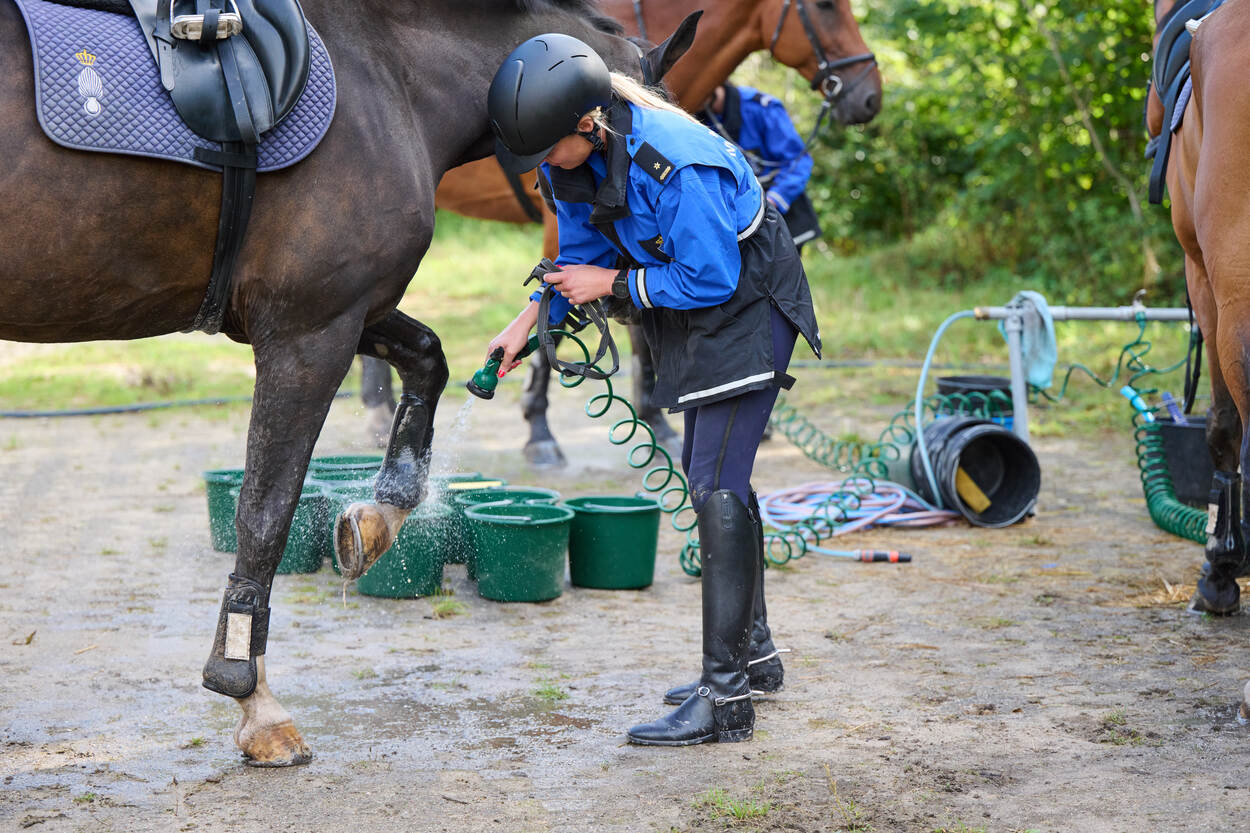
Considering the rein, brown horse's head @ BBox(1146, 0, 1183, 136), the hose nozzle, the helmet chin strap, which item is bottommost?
the hose nozzle

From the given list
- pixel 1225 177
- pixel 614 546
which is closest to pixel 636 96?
pixel 1225 177

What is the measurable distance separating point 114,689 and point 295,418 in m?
1.19

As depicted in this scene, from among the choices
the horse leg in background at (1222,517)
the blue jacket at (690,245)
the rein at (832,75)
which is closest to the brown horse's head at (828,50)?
the rein at (832,75)

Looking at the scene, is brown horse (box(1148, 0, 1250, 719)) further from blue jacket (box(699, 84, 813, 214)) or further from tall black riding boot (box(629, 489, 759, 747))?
blue jacket (box(699, 84, 813, 214))

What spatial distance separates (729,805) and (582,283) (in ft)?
4.51

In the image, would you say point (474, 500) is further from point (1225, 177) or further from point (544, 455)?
point (1225, 177)

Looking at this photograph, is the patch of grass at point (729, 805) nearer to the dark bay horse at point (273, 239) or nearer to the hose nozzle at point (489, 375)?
the dark bay horse at point (273, 239)

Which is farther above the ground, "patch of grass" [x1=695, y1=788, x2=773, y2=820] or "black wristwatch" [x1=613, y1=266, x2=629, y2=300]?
"black wristwatch" [x1=613, y1=266, x2=629, y2=300]

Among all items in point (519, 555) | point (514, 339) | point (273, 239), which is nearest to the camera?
point (273, 239)

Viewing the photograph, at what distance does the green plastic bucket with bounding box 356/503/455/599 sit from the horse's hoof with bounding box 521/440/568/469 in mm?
2243

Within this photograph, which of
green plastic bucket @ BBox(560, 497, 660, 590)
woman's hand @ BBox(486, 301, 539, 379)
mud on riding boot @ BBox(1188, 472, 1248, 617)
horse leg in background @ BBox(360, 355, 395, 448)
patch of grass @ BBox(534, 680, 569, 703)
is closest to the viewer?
woman's hand @ BBox(486, 301, 539, 379)

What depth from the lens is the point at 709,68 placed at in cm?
642

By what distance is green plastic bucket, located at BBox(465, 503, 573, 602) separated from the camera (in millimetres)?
4652

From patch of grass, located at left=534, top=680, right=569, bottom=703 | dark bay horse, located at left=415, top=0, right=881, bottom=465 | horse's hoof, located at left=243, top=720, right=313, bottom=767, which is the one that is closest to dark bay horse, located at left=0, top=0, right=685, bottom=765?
A: horse's hoof, located at left=243, top=720, right=313, bottom=767
